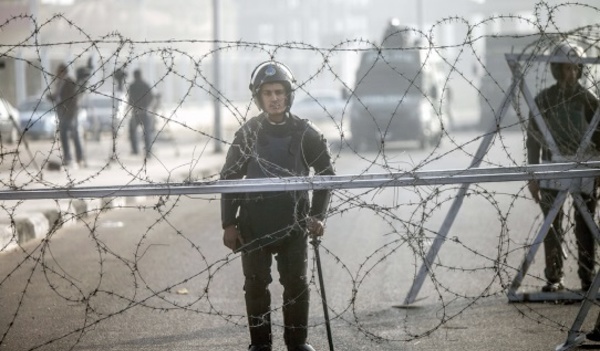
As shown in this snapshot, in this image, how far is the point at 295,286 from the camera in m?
5.82

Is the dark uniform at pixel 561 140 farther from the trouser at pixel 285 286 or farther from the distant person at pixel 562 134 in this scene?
the trouser at pixel 285 286

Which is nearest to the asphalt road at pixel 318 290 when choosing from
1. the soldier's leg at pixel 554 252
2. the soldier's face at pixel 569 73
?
the soldier's leg at pixel 554 252

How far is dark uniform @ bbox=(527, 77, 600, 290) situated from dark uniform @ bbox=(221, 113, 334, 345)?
7.99ft

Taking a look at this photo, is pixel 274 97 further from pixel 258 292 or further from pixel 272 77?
pixel 258 292

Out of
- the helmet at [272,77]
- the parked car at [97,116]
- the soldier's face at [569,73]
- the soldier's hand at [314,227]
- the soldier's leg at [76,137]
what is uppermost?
the helmet at [272,77]

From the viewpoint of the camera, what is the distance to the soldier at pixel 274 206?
573cm

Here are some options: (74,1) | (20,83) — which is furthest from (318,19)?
(20,83)

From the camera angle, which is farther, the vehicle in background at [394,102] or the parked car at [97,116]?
the parked car at [97,116]

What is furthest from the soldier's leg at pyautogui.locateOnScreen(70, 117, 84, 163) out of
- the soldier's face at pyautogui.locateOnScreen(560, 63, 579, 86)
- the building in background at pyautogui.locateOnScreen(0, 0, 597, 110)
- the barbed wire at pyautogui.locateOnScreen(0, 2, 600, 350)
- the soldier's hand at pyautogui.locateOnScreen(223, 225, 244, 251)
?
the soldier's hand at pyautogui.locateOnScreen(223, 225, 244, 251)

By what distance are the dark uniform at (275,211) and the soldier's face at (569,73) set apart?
2678 millimetres

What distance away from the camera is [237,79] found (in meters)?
68.1

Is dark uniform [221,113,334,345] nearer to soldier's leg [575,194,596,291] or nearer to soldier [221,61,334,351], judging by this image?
soldier [221,61,334,351]

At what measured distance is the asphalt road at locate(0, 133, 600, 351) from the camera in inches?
246

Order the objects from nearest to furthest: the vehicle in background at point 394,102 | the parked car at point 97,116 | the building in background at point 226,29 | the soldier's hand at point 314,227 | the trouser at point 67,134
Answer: the soldier's hand at point 314,227
the trouser at point 67,134
the vehicle in background at point 394,102
the parked car at point 97,116
the building in background at point 226,29
